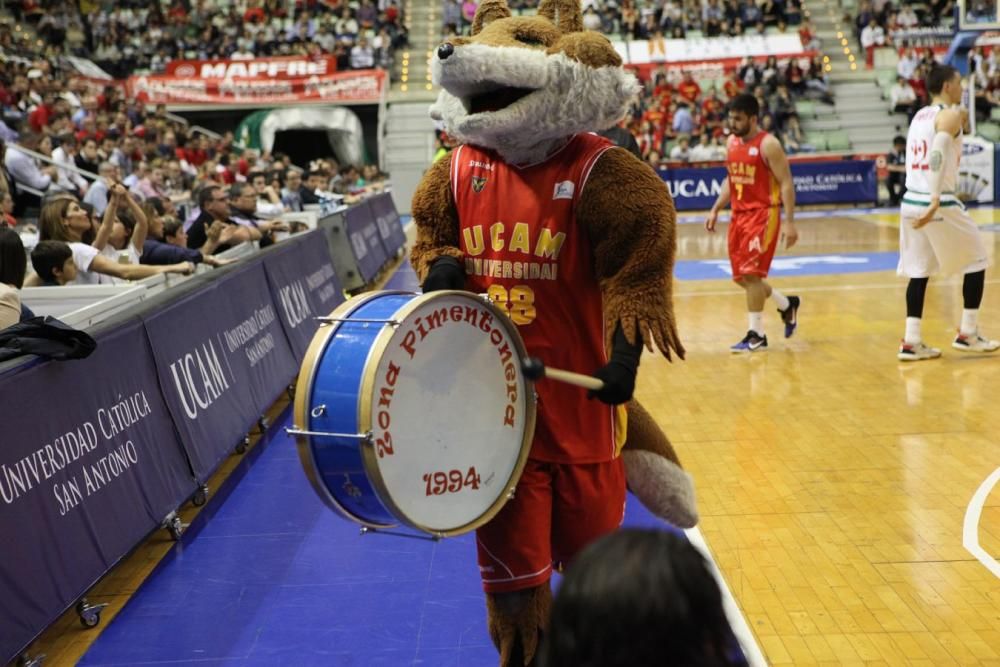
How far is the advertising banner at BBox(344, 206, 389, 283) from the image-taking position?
13281 mm

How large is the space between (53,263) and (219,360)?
Result: 115 cm

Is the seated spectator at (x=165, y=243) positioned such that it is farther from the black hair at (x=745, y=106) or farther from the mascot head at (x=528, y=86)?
the mascot head at (x=528, y=86)

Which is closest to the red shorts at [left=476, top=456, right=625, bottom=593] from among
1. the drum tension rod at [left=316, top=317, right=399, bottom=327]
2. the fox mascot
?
the fox mascot

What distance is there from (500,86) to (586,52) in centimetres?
27

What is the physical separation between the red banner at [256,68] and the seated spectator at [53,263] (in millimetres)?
22268

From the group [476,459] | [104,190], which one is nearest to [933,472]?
[476,459]

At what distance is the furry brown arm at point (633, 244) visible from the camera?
309cm

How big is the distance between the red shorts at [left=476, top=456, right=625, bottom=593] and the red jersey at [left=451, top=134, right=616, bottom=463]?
0.20 ft

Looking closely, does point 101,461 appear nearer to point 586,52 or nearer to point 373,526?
point 373,526

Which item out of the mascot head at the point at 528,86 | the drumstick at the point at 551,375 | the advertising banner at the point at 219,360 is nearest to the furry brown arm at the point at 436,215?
the mascot head at the point at 528,86

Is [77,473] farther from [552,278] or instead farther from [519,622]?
[552,278]

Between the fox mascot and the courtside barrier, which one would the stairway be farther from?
the fox mascot

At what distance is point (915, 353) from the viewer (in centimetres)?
841

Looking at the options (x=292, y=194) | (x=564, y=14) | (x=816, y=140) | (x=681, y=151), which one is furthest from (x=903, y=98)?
(x=564, y=14)
